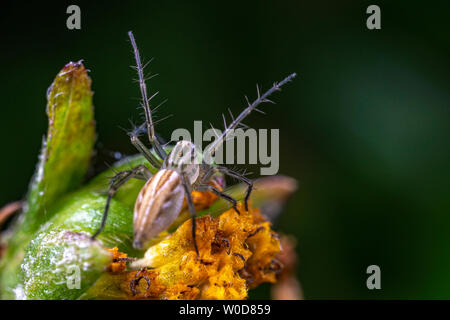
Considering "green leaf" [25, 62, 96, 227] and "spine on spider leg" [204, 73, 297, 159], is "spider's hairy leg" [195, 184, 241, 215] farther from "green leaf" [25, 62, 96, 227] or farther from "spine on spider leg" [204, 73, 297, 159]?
"green leaf" [25, 62, 96, 227]

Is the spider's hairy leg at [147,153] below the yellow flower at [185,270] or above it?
above

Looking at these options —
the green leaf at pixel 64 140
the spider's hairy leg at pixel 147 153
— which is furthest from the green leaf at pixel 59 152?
the spider's hairy leg at pixel 147 153

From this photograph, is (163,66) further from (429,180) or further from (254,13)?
(429,180)

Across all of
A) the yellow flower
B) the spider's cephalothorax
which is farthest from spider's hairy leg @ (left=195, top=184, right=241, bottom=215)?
the yellow flower

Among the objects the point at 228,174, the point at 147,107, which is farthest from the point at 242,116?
the point at 147,107

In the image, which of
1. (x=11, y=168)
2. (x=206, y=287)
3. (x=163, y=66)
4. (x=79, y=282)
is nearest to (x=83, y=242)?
(x=79, y=282)

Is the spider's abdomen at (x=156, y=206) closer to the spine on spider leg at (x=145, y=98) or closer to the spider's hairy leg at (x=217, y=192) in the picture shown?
the spider's hairy leg at (x=217, y=192)
